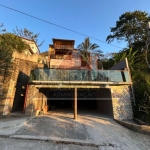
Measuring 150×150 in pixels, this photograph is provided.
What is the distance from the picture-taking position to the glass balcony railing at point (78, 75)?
28.3ft

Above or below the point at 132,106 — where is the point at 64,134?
below

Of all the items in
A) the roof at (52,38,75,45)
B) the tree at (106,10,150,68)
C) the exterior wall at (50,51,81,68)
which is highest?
the tree at (106,10,150,68)

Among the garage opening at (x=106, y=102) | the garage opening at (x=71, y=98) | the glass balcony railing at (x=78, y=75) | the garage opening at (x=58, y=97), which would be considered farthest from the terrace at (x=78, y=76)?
the garage opening at (x=58, y=97)

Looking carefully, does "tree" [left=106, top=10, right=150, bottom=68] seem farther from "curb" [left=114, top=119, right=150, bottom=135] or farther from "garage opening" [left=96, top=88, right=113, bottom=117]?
"curb" [left=114, top=119, right=150, bottom=135]

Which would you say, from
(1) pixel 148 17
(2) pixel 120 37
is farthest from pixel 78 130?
(1) pixel 148 17

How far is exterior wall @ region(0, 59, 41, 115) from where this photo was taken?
834 cm

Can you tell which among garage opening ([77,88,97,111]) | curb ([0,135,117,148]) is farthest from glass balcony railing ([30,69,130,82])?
garage opening ([77,88,97,111])

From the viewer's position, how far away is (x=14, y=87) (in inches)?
362

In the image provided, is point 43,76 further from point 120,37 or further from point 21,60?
point 120,37

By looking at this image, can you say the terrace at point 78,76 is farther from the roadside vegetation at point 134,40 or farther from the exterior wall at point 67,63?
the exterior wall at point 67,63

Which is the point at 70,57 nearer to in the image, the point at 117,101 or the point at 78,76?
the point at 78,76

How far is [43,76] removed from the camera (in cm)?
862

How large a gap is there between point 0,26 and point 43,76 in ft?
29.3

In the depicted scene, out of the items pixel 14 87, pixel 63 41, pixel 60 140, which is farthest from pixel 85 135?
pixel 63 41
